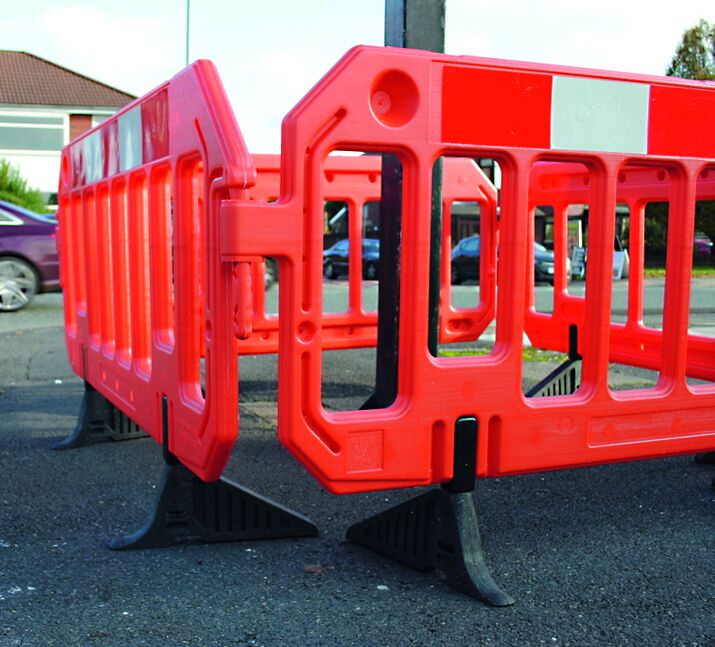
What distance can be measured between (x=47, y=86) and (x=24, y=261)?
4014cm

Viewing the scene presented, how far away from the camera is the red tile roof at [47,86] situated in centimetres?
4712

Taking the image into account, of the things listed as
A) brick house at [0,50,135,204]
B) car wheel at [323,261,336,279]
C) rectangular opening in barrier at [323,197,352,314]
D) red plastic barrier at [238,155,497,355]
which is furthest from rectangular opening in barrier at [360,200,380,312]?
brick house at [0,50,135,204]

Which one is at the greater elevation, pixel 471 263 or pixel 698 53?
pixel 698 53

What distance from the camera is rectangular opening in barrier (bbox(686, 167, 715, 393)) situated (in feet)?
13.2

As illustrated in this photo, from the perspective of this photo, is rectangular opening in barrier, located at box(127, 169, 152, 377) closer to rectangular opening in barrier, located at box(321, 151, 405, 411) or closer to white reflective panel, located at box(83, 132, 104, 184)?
white reflective panel, located at box(83, 132, 104, 184)

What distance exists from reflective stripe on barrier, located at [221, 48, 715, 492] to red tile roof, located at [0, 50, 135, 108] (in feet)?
153

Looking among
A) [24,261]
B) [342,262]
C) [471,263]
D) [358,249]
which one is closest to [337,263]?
[342,262]

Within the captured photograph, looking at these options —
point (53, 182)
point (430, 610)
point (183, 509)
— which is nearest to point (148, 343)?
point (183, 509)

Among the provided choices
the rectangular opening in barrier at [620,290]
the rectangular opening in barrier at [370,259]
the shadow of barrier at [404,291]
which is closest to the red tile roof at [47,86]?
the rectangular opening in barrier at [370,259]

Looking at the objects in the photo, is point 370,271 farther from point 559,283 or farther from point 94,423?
point 94,423

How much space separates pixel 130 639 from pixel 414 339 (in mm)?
1137

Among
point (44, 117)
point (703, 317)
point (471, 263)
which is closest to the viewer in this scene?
point (703, 317)

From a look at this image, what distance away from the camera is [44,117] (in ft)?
154

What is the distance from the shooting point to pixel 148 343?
3633 mm
